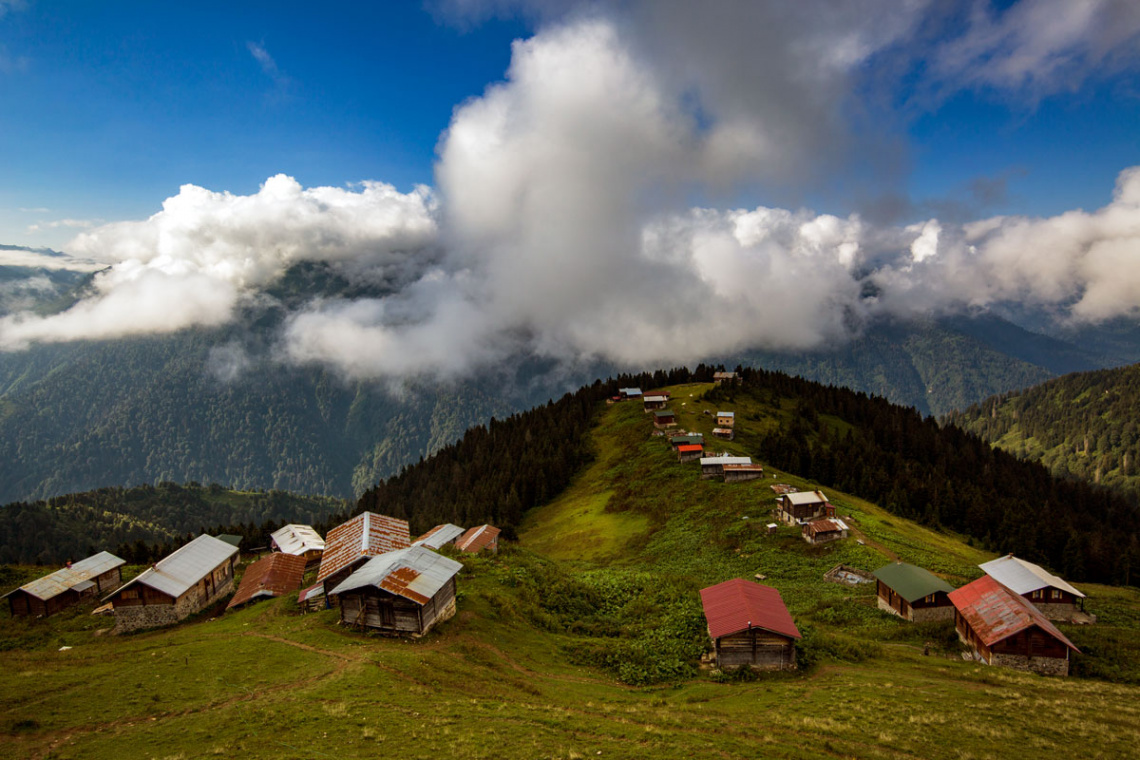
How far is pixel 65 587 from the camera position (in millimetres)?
54531

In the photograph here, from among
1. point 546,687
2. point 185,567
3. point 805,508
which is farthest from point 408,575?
point 805,508

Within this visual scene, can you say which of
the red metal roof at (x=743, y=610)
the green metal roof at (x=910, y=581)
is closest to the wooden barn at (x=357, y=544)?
the red metal roof at (x=743, y=610)

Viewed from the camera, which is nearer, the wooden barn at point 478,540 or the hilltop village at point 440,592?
the hilltop village at point 440,592

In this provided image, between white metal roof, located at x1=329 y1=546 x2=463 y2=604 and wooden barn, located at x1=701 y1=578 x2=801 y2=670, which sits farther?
white metal roof, located at x1=329 y1=546 x2=463 y2=604

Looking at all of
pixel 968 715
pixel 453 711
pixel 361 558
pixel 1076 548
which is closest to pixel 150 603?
pixel 361 558

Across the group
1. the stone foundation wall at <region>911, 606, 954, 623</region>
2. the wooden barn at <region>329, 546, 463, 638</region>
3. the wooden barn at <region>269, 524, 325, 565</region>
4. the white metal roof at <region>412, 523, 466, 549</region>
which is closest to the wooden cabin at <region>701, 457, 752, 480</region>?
the white metal roof at <region>412, 523, 466, 549</region>

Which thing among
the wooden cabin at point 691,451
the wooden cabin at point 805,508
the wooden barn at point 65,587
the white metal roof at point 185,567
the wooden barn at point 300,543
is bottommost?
the wooden barn at point 65,587

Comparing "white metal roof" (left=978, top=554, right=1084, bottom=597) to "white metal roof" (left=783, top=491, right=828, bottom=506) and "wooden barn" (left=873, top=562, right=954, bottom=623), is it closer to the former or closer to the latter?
"wooden barn" (left=873, top=562, right=954, bottom=623)

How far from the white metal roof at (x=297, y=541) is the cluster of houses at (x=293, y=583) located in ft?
39.2

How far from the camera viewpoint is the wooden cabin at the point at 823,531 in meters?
69.6

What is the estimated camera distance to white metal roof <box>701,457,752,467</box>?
9594 cm

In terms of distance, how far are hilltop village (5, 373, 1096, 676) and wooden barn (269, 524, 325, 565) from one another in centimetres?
29

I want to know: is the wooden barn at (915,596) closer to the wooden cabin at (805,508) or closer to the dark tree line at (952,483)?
the wooden cabin at (805,508)

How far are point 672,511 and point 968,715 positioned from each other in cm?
6478
